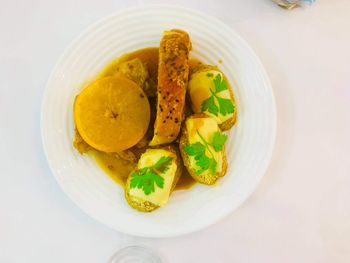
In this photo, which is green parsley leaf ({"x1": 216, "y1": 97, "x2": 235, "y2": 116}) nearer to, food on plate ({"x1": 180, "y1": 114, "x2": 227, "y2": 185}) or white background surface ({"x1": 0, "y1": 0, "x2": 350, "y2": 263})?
food on plate ({"x1": 180, "y1": 114, "x2": 227, "y2": 185})

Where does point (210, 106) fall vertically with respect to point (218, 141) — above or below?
above

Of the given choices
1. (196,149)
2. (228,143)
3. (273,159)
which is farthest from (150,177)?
(273,159)

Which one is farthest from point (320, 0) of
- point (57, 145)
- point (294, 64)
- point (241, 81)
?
point (57, 145)

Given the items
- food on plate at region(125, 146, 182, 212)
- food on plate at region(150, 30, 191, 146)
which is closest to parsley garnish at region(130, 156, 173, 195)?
food on plate at region(125, 146, 182, 212)

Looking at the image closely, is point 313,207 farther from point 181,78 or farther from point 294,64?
point 181,78

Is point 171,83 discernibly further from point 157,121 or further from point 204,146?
point 204,146

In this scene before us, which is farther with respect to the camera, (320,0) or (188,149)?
(320,0)
